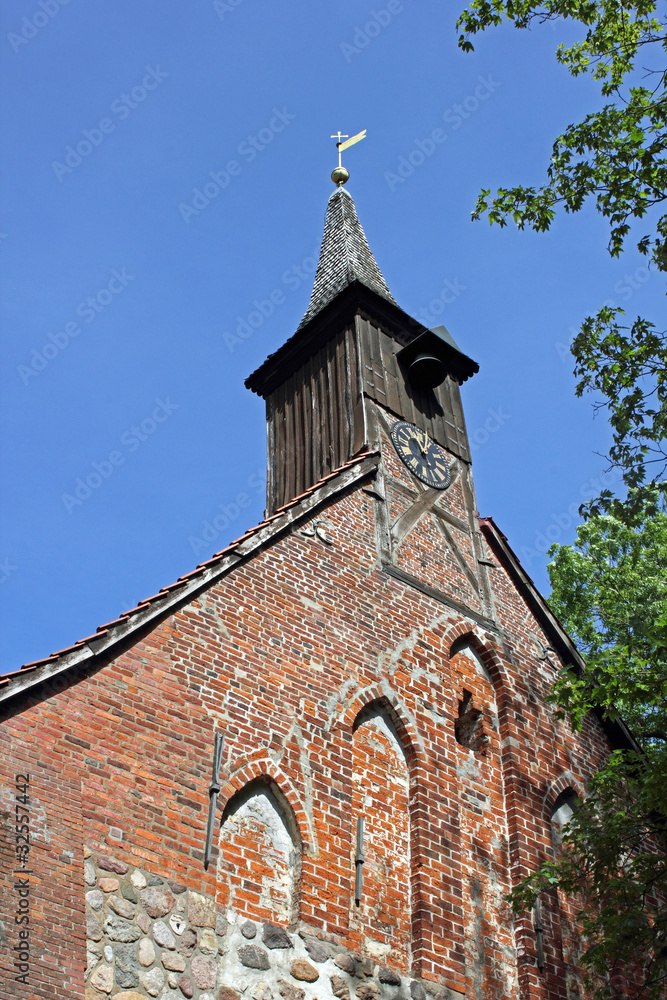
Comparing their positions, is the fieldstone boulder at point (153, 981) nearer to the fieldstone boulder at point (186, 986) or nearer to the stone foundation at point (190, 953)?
the stone foundation at point (190, 953)

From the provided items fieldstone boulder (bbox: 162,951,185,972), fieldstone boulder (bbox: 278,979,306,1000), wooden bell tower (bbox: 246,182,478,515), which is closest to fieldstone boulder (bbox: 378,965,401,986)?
fieldstone boulder (bbox: 278,979,306,1000)

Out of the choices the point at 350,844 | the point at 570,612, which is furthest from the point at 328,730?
the point at 570,612

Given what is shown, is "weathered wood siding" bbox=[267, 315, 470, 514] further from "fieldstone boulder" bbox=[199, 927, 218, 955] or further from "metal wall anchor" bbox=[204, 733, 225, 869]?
"fieldstone boulder" bbox=[199, 927, 218, 955]

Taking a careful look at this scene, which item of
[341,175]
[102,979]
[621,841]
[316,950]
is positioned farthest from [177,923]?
[341,175]

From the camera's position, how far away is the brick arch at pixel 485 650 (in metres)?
13.6

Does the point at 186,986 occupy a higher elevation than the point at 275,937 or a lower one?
lower

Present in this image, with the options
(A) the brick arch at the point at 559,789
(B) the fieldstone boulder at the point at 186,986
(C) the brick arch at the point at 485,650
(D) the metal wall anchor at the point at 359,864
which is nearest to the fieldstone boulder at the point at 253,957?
(B) the fieldstone boulder at the point at 186,986

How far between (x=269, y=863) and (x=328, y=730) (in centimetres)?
161

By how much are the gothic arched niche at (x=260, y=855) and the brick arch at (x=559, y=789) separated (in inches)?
149

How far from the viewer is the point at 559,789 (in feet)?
43.5

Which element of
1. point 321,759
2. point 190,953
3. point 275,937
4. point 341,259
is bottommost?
point 190,953

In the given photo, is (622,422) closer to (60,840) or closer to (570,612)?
(60,840)

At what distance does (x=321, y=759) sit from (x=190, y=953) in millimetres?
2491

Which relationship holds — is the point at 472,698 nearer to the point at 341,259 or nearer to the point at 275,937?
the point at 275,937
